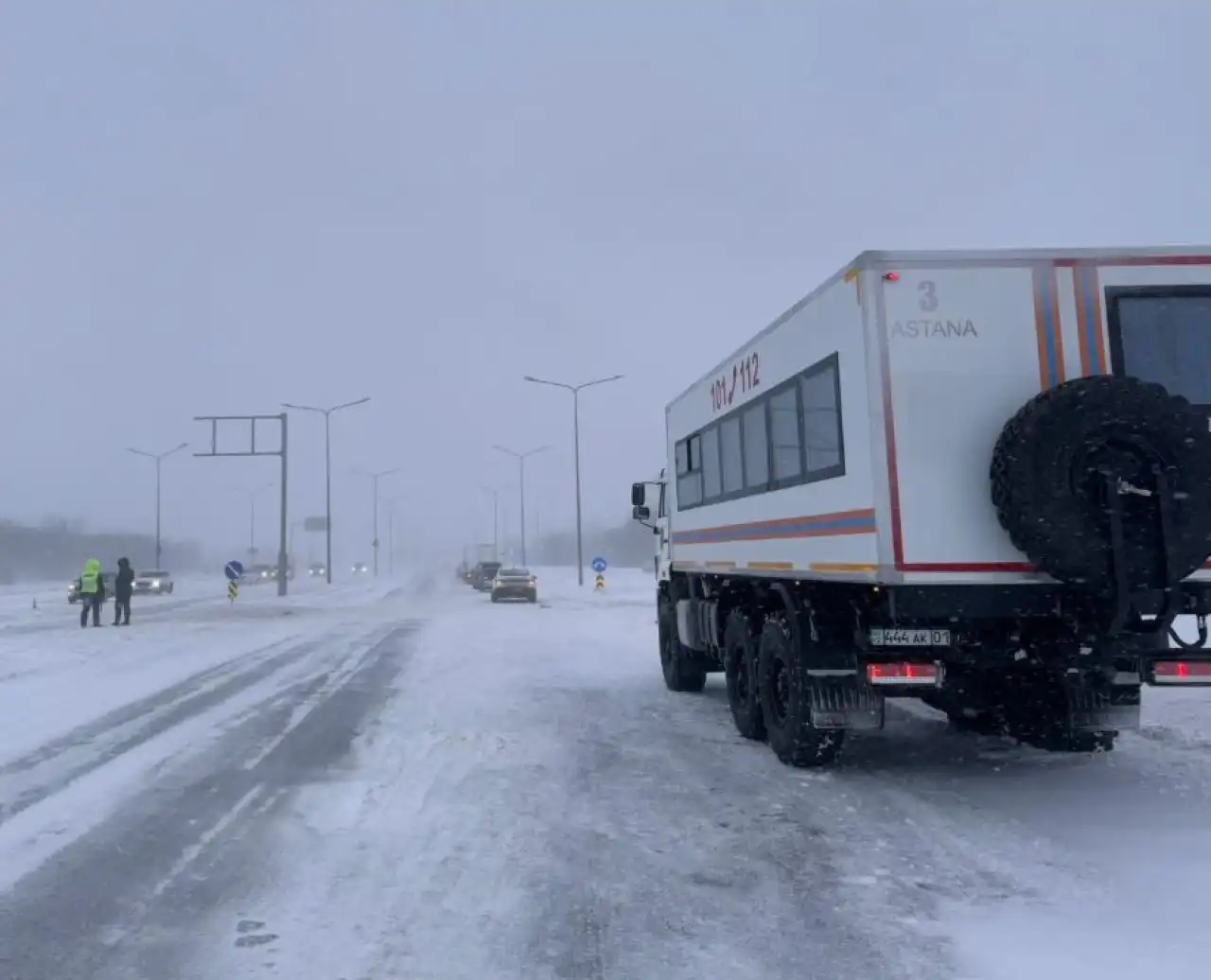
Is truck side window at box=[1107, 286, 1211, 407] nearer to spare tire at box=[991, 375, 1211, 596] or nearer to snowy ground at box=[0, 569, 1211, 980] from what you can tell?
spare tire at box=[991, 375, 1211, 596]

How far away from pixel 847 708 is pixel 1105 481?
96.7 inches

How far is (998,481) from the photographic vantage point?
6.69 meters

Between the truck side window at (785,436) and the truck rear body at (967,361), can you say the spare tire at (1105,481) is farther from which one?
the truck side window at (785,436)

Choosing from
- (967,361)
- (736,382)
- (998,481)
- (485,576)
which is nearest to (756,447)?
(736,382)

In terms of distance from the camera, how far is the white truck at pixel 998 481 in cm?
648

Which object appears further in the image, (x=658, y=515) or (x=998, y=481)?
(x=658, y=515)

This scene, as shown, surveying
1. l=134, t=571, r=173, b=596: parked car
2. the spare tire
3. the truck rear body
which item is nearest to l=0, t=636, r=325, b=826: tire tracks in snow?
the truck rear body

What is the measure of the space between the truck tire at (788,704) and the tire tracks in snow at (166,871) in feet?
11.8

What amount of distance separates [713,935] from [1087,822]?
316cm

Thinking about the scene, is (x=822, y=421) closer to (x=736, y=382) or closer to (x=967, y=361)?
(x=967, y=361)

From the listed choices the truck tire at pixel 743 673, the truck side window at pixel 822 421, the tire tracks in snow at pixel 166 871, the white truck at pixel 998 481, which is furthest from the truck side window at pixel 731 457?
the tire tracks in snow at pixel 166 871

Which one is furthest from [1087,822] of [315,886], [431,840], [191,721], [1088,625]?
[191,721]

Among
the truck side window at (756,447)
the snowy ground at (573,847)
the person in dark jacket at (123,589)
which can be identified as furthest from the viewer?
the person in dark jacket at (123,589)

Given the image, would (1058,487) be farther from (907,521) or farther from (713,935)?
(713,935)
